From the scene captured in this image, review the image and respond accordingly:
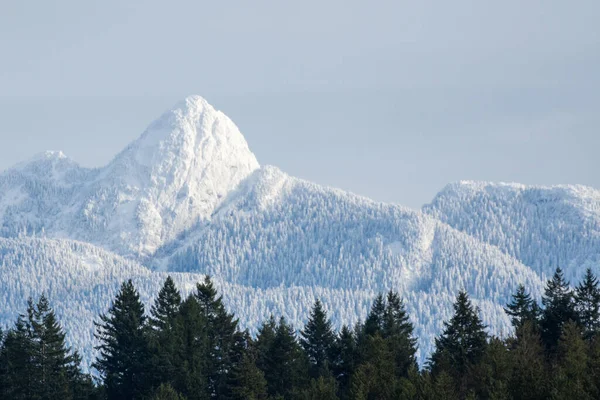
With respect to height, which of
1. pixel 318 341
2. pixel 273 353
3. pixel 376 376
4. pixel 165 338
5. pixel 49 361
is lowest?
pixel 376 376

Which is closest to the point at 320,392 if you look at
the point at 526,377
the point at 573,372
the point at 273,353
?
the point at 526,377

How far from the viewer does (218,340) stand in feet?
361

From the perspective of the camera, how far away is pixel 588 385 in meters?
78.2

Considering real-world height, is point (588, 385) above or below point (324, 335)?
below

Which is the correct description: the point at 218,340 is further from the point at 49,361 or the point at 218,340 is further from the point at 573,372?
the point at 573,372

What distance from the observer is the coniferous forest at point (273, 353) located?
310 ft

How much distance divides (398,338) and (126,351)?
73.8ft

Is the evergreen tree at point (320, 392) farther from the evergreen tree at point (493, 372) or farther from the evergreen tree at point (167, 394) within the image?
the evergreen tree at point (493, 372)

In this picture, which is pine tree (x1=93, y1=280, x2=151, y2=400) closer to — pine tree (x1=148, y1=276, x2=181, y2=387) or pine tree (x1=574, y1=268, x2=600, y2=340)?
pine tree (x1=148, y1=276, x2=181, y2=387)

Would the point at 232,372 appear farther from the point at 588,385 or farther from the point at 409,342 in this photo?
the point at 588,385

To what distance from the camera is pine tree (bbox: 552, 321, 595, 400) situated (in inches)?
2953

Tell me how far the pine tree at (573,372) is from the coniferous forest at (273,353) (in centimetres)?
30

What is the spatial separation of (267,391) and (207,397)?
4.76 metres

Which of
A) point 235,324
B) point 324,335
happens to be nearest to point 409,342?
point 324,335
